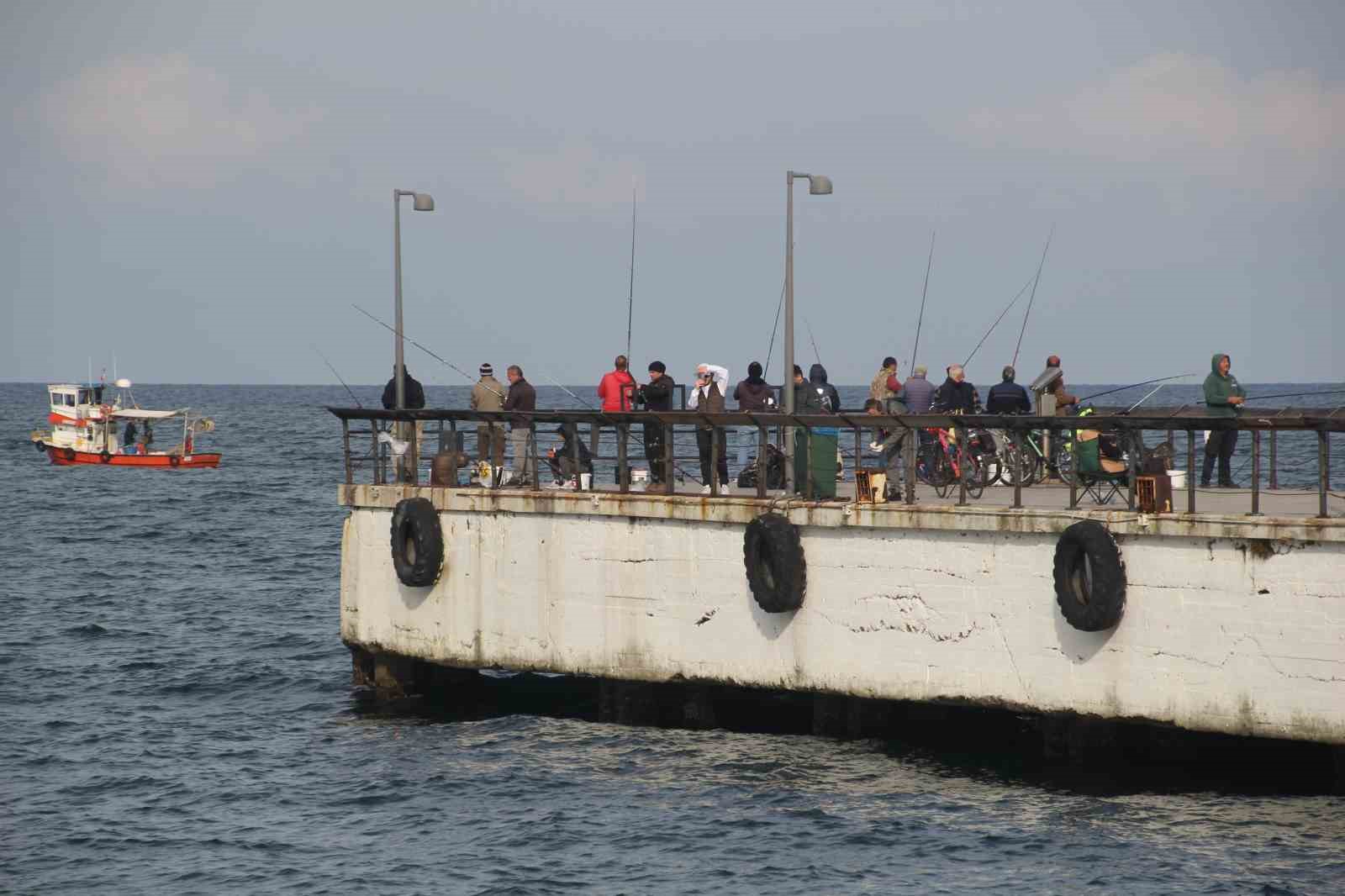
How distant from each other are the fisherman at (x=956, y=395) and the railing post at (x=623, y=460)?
412 cm

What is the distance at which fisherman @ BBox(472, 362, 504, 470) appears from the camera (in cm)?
2169

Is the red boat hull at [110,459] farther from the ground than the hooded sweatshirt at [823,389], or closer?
closer

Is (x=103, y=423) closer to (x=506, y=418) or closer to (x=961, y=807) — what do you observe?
(x=506, y=418)

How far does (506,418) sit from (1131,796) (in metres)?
8.24

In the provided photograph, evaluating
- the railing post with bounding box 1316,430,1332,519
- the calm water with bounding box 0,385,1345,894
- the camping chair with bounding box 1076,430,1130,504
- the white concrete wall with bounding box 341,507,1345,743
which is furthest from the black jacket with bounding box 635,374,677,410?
the railing post with bounding box 1316,430,1332,519

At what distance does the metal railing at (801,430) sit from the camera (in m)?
16.4

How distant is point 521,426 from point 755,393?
275 cm

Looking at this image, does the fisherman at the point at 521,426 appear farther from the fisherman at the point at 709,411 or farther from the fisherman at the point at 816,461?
the fisherman at the point at 816,461

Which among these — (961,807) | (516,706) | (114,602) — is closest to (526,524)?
(516,706)

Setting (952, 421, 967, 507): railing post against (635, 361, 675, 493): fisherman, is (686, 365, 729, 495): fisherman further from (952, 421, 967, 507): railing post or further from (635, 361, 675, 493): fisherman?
(952, 421, 967, 507): railing post

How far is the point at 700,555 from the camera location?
1933 centimetres

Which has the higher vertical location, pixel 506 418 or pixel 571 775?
pixel 506 418

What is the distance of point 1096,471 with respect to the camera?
59.0 ft

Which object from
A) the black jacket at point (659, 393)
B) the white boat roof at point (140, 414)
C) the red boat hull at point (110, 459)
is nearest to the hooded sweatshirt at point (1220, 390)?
the black jacket at point (659, 393)
